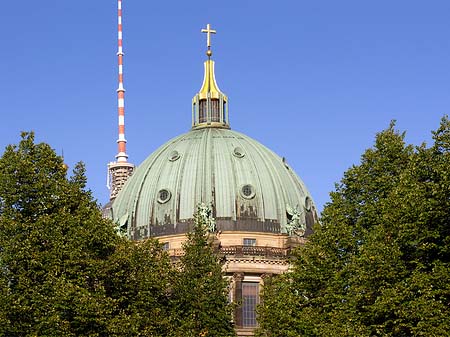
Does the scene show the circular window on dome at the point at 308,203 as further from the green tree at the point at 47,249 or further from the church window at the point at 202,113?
the green tree at the point at 47,249

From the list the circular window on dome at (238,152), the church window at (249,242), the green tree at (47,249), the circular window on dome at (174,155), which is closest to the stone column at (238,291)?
the church window at (249,242)

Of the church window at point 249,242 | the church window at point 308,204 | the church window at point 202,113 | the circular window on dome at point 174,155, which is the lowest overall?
the church window at point 249,242

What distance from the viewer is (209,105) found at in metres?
154

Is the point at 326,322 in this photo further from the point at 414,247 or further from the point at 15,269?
the point at 15,269

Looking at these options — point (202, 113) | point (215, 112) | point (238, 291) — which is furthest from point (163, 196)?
point (215, 112)

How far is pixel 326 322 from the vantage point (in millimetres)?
86500

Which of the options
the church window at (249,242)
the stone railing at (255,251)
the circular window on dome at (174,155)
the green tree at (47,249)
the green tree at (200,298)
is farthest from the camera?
the circular window on dome at (174,155)

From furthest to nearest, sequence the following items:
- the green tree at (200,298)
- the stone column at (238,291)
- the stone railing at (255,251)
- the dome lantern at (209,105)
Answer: the dome lantern at (209,105)
the stone railing at (255,251)
the stone column at (238,291)
the green tree at (200,298)

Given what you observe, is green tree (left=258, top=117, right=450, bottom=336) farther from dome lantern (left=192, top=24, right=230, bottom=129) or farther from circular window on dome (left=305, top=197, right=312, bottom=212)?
dome lantern (left=192, top=24, right=230, bottom=129)

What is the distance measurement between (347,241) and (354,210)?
3336 millimetres

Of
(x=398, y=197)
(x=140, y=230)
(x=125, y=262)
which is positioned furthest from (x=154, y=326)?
(x=140, y=230)

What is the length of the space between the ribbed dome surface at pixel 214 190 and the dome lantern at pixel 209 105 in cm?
606

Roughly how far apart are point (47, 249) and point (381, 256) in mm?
21259

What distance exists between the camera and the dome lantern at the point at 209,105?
154000mm
